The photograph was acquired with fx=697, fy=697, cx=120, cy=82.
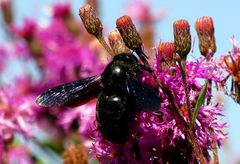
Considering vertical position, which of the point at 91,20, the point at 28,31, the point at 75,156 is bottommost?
the point at 75,156

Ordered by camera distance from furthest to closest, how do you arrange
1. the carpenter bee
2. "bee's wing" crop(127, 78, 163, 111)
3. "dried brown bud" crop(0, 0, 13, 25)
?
1. "dried brown bud" crop(0, 0, 13, 25)
2. the carpenter bee
3. "bee's wing" crop(127, 78, 163, 111)

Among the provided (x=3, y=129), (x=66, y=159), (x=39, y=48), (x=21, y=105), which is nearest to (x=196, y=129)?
(x=66, y=159)

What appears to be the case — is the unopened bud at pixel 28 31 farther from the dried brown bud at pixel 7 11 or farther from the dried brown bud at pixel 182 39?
the dried brown bud at pixel 182 39

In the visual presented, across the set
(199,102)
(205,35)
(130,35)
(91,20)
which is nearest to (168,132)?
(199,102)

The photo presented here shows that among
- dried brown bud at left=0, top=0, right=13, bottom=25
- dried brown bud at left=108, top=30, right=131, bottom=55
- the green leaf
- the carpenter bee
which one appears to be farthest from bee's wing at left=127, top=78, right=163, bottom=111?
dried brown bud at left=0, top=0, right=13, bottom=25

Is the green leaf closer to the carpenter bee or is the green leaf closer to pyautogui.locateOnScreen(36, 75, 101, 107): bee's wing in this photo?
the carpenter bee

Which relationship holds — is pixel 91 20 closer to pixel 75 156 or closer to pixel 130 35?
pixel 130 35
